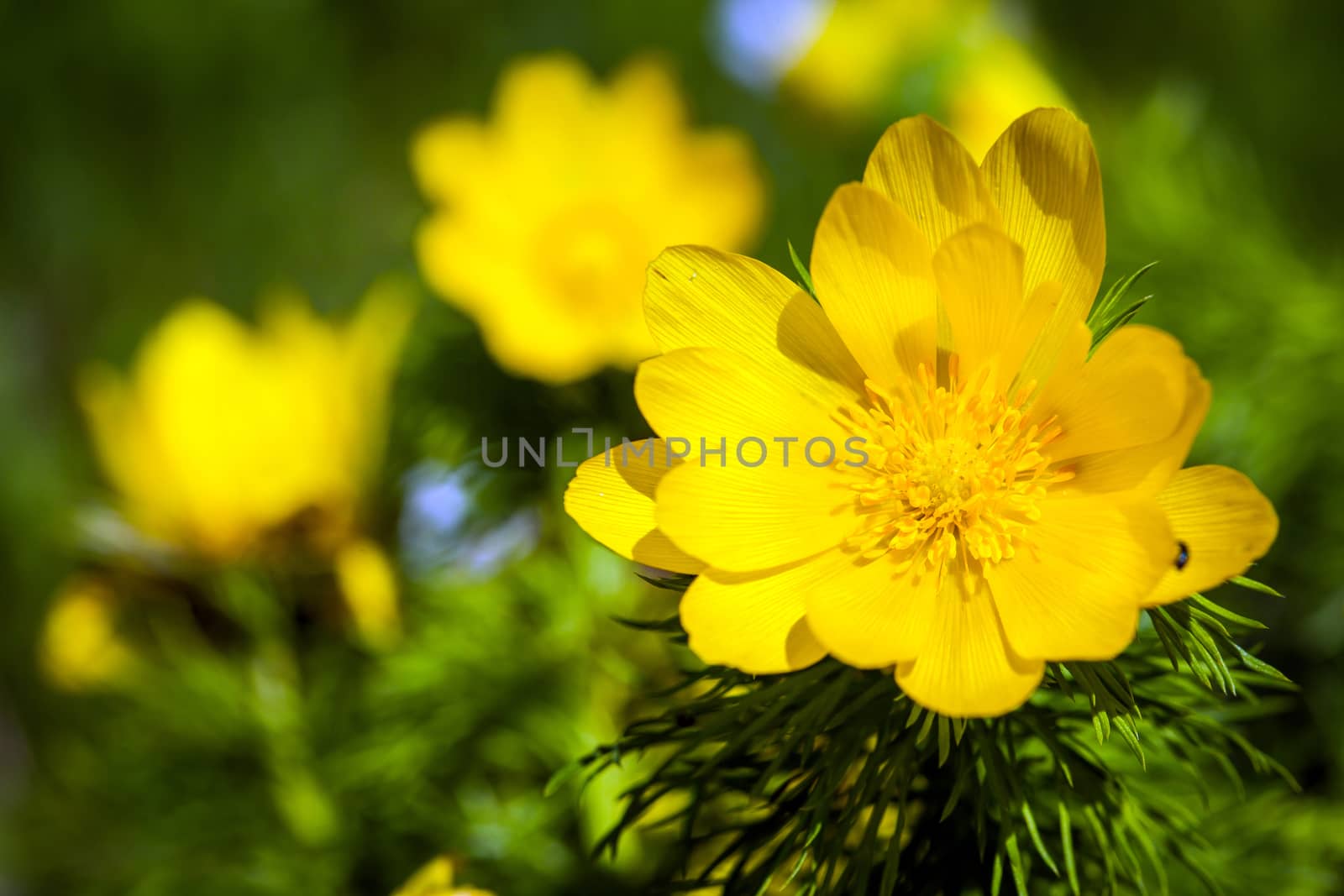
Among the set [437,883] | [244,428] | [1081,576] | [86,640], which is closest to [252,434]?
[244,428]

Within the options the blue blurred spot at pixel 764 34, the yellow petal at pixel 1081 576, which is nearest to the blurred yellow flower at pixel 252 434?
the yellow petal at pixel 1081 576

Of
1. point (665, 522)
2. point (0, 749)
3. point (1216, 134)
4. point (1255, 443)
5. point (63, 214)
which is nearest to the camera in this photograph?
point (665, 522)

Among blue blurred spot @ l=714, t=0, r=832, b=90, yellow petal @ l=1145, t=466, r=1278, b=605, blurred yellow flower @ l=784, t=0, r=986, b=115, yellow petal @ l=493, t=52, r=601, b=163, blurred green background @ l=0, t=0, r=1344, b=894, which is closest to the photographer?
yellow petal @ l=1145, t=466, r=1278, b=605

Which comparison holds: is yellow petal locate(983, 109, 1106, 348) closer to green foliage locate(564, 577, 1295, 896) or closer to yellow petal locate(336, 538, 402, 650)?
green foliage locate(564, 577, 1295, 896)

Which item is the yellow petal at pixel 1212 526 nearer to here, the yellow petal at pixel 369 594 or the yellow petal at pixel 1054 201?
the yellow petal at pixel 1054 201

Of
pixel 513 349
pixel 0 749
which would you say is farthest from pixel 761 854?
pixel 0 749

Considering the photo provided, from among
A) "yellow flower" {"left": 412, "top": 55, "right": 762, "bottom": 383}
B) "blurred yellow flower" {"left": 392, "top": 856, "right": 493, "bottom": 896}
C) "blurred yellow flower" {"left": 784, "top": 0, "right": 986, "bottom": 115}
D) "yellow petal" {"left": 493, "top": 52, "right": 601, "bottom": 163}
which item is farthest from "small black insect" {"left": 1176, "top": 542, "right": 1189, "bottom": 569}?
"blurred yellow flower" {"left": 784, "top": 0, "right": 986, "bottom": 115}

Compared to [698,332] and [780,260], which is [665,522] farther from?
[780,260]
